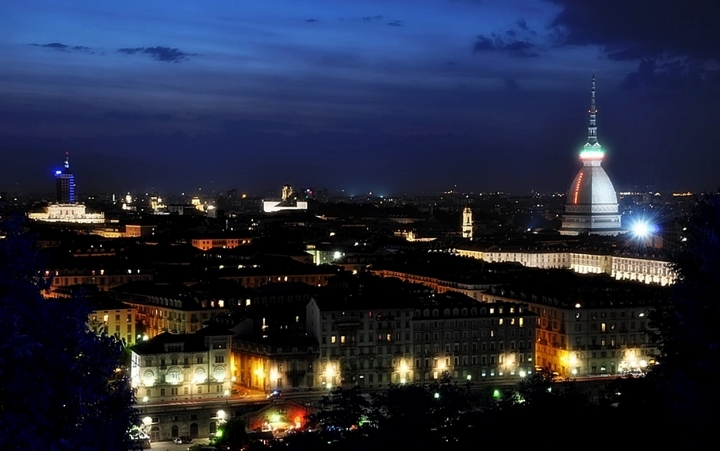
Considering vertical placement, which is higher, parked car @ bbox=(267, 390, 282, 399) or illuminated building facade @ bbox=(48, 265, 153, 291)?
illuminated building facade @ bbox=(48, 265, 153, 291)

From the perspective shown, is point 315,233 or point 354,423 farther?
point 315,233

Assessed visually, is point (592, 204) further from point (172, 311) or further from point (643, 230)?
point (172, 311)

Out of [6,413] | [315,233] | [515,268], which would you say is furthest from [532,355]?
[315,233]

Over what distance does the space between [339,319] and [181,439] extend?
28.2 ft

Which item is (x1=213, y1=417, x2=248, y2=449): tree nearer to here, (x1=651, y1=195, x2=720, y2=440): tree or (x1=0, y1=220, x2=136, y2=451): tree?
(x1=651, y1=195, x2=720, y2=440): tree

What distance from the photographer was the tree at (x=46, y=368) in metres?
9.24

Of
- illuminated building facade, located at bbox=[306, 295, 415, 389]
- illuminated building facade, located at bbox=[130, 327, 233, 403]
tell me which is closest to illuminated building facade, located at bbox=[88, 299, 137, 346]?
illuminated building facade, located at bbox=[130, 327, 233, 403]

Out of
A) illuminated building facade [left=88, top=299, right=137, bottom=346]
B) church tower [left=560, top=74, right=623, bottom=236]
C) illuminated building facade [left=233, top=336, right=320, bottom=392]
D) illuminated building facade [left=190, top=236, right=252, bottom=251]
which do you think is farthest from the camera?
church tower [left=560, top=74, right=623, bottom=236]

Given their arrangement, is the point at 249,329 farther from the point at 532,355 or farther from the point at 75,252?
the point at 75,252

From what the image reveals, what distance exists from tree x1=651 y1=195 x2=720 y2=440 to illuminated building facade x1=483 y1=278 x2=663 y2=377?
1062 inches

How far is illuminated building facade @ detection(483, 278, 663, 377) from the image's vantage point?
148 ft

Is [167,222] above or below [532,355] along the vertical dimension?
above

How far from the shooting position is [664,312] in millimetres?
24234

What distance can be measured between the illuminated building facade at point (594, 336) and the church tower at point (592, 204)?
179ft
